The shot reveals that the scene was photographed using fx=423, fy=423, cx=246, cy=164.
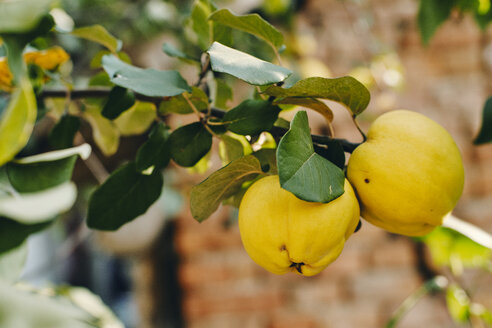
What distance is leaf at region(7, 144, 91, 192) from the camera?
27 centimetres

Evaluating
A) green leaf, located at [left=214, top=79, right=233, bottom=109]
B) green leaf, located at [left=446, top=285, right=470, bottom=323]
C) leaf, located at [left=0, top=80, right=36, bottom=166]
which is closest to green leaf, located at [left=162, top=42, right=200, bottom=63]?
green leaf, located at [left=214, top=79, right=233, bottom=109]

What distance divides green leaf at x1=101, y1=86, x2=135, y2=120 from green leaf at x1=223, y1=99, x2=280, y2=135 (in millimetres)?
111

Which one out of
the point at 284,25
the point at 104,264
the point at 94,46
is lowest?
the point at 104,264

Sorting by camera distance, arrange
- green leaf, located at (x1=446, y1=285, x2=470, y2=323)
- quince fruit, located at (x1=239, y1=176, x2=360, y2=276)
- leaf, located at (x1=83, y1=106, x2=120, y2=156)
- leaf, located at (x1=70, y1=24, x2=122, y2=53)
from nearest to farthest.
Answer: quince fruit, located at (x1=239, y1=176, x2=360, y2=276)
leaf, located at (x1=70, y1=24, x2=122, y2=53)
leaf, located at (x1=83, y1=106, x2=120, y2=156)
green leaf, located at (x1=446, y1=285, x2=470, y2=323)

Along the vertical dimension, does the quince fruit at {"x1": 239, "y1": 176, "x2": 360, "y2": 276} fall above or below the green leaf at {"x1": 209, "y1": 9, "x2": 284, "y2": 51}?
below

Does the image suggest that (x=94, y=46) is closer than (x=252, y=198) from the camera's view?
No

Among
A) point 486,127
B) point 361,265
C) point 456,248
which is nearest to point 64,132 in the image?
point 486,127

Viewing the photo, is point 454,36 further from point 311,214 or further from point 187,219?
point 311,214

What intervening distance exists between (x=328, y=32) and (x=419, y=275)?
76cm

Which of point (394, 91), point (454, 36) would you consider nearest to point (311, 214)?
point (394, 91)

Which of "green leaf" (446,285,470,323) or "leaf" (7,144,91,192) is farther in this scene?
"green leaf" (446,285,470,323)

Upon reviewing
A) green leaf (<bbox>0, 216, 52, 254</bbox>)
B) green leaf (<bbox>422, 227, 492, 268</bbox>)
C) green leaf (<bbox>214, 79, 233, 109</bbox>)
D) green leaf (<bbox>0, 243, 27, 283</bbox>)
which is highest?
green leaf (<bbox>0, 216, 52, 254</bbox>)

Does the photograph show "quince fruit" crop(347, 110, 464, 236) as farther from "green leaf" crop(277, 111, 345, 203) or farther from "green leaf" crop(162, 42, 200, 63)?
"green leaf" crop(162, 42, 200, 63)

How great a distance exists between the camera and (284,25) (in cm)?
131
